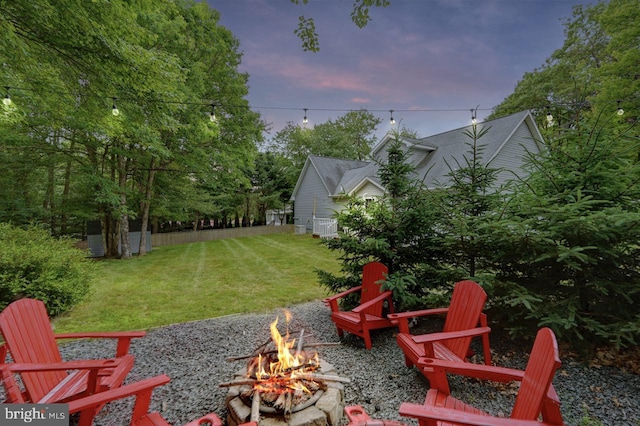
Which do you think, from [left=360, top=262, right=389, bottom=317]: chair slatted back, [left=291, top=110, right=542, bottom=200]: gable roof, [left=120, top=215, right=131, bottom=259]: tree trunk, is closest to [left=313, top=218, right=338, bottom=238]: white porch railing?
[left=291, top=110, right=542, bottom=200]: gable roof

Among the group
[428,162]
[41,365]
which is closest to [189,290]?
[41,365]

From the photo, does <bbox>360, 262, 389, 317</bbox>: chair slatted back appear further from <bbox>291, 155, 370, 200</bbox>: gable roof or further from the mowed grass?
<bbox>291, 155, 370, 200</bbox>: gable roof

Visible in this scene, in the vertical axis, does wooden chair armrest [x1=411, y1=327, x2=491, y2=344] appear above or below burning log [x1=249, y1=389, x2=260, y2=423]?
above

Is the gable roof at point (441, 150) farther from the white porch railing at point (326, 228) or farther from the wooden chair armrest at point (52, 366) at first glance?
the wooden chair armrest at point (52, 366)

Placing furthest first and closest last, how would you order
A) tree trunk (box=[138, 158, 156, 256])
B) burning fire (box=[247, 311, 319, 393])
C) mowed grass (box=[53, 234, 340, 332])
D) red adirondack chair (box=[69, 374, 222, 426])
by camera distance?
tree trunk (box=[138, 158, 156, 256])
mowed grass (box=[53, 234, 340, 332])
burning fire (box=[247, 311, 319, 393])
red adirondack chair (box=[69, 374, 222, 426])

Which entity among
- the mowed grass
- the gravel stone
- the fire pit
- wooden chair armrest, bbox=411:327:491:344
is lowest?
the mowed grass

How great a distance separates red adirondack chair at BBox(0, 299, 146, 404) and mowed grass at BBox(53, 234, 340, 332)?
2.28 m

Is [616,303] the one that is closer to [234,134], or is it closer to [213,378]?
[213,378]

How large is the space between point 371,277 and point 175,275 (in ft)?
22.2

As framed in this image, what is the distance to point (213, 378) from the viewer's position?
2.95m

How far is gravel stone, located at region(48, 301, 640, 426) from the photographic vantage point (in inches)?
92.5

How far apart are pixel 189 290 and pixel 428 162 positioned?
1245 centimetres

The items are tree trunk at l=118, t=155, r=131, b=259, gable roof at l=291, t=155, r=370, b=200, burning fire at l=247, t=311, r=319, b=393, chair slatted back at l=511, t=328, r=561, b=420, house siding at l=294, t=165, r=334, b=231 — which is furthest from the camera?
house siding at l=294, t=165, r=334, b=231

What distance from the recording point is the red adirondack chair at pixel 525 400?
1.40 metres
